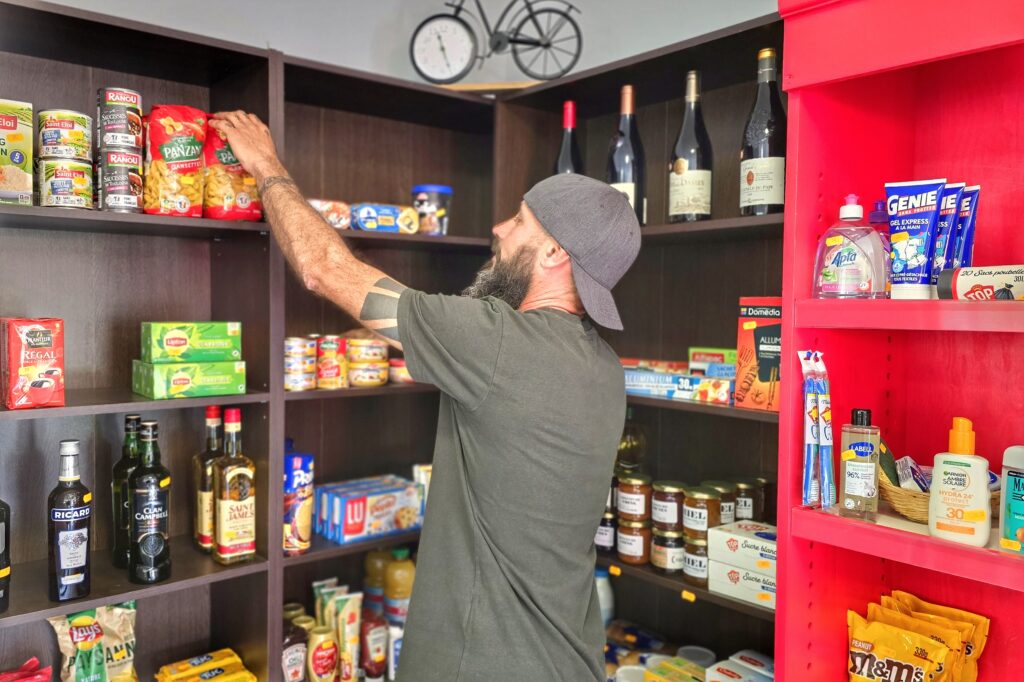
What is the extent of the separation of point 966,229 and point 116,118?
1775 mm

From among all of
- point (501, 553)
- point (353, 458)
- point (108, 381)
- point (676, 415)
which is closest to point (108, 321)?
point (108, 381)

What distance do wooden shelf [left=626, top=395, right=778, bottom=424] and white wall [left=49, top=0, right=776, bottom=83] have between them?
1.85 m

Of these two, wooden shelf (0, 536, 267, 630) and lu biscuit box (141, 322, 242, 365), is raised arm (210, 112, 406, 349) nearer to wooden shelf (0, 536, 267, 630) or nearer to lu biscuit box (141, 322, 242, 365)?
lu biscuit box (141, 322, 242, 365)

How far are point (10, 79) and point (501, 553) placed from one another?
1649 millimetres

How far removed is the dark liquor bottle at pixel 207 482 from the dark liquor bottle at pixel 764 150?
55.9 inches

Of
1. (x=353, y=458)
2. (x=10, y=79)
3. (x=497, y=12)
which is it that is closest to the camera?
(x=10, y=79)

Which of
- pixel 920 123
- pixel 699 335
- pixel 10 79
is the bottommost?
pixel 699 335

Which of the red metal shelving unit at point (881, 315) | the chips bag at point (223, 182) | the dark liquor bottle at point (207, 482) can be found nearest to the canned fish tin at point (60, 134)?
the chips bag at point (223, 182)

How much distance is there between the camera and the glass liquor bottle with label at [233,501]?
194 cm

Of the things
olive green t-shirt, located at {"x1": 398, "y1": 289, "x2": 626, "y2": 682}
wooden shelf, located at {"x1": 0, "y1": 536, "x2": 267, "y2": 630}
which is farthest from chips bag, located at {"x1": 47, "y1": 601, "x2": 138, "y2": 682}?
olive green t-shirt, located at {"x1": 398, "y1": 289, "x2": 626, "y2": 682}

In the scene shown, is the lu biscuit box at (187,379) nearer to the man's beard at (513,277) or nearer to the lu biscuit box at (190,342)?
the lu biscuit box at (190,342)

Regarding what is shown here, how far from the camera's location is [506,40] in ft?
13.2

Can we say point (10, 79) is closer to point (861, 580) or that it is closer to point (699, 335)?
point (699, 335)

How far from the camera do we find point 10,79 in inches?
74.3
